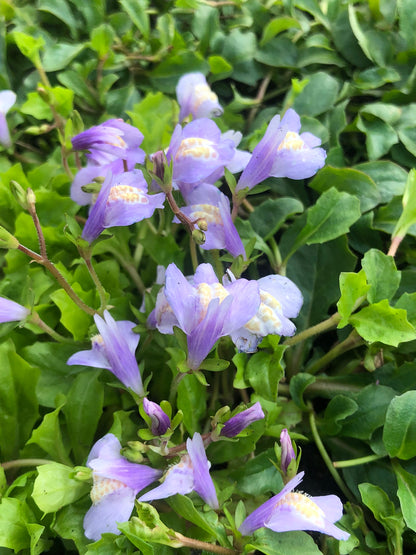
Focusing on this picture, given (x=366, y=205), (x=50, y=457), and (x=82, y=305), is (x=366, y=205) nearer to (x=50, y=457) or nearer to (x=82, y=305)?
(x=82, y=305)

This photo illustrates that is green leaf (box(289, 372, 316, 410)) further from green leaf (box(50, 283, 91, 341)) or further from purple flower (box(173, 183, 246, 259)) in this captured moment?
green leaf (box(50, 283, 91, 341))

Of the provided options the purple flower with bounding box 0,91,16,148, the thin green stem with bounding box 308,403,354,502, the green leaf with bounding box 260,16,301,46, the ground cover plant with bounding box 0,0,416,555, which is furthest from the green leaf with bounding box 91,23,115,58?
the thin green stem with bounding box 308,403,354,502

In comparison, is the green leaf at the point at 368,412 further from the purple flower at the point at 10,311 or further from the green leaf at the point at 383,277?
the purple flower at the point at 10,311

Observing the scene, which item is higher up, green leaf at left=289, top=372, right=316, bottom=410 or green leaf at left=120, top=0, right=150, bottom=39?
green leaf at left=120, top=0, right=150, bottom=39

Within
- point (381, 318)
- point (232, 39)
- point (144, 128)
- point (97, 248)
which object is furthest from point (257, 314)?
point (232, 39)

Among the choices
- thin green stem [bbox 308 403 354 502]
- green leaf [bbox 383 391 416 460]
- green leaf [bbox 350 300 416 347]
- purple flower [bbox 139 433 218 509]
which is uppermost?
green leaf [bbox 350 300 416 347]

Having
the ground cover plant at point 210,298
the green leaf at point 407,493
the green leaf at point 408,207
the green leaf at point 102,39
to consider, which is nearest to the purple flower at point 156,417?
the ground cover plant at point 210,298
